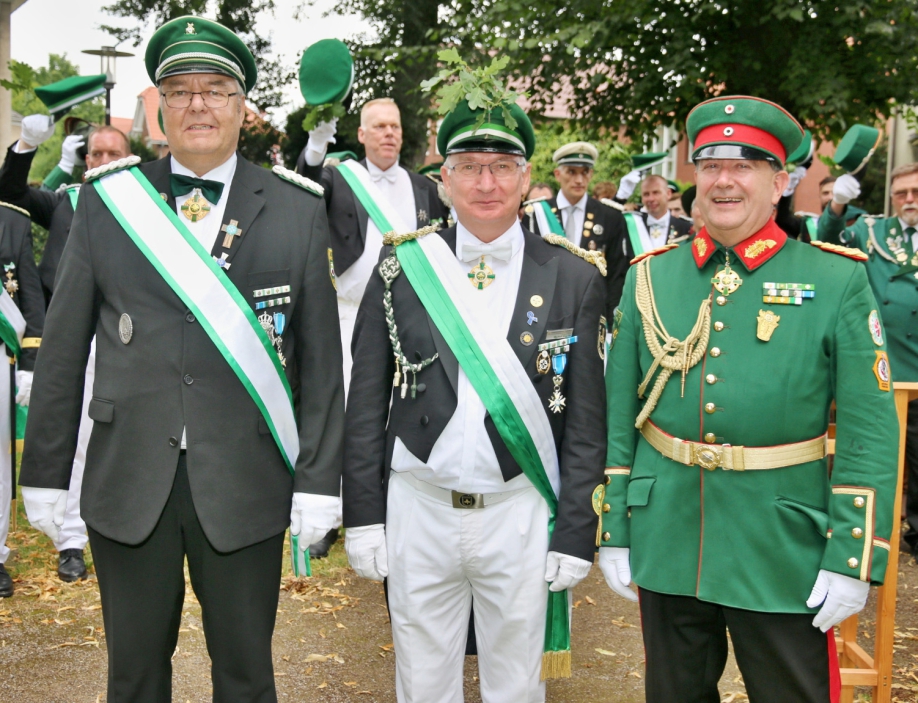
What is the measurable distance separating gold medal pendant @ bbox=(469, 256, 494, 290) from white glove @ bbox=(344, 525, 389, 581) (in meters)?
0.75

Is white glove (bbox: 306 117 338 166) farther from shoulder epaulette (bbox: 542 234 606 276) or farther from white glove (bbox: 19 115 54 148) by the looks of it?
shoulder epaulette (bbox: 542 234 606 276)

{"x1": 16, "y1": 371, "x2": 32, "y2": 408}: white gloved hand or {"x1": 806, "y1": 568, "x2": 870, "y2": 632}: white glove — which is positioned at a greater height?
{"x1": 16, "y1": 371, "x2": 32, "y2": 408}: white gloved hand

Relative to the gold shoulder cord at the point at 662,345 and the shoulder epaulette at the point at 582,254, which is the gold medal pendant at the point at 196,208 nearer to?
the shoulder epaulette at the point at 582,254

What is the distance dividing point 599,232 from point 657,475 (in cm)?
463

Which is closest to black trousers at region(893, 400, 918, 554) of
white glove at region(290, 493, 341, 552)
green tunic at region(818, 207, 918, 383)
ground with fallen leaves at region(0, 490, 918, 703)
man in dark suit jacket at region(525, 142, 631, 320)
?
green tunic at region(818, 207, 918, 383)

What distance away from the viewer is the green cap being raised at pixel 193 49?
260 centimetres

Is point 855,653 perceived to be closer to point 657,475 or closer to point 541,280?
point 657,475

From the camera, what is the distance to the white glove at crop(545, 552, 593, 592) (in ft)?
8.78

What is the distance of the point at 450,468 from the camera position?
8.78 feet

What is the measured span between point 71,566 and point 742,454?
3903mm

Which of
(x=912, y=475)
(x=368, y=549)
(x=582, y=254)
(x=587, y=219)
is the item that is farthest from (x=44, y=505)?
(x=587, y=219)

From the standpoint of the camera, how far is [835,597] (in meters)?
2.40

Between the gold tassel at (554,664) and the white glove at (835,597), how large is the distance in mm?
743

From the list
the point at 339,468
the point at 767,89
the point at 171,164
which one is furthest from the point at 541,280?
the point at 767,89
